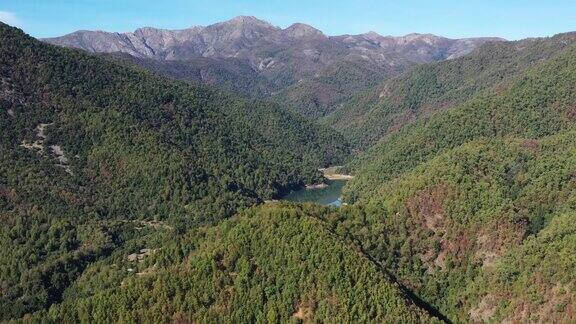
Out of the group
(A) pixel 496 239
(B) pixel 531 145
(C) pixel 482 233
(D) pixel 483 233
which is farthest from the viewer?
(B) pixel 531 145

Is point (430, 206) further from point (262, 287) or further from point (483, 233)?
point (262, 287)

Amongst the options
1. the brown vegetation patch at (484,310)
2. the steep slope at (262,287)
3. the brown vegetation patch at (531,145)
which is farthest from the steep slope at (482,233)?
the steep slope at (262,287)

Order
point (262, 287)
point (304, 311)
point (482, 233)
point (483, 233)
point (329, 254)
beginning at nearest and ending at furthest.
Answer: point (304, 311) → point (262, 287) → point (329, 254) → point (483, 233) → point (482, 233)

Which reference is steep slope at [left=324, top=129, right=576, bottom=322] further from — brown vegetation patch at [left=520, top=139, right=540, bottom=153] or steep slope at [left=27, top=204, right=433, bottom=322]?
steep slope at [left=27, top=204, right=433, bottom=322]

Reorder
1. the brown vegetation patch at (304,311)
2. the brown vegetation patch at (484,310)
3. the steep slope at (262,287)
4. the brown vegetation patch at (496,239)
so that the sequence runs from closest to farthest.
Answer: the steep slope at (262,287) < the brown vegetation patch at (304,311) < the brown vegetation patch at (484,310) < the brown vegetation patch at (496,239)

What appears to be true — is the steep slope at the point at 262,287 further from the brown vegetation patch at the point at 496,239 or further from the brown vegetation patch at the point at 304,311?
the brown vegetation patch at the point at 496,239

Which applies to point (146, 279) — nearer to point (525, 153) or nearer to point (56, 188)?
point (56, 188)

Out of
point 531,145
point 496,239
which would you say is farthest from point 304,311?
point 531,145

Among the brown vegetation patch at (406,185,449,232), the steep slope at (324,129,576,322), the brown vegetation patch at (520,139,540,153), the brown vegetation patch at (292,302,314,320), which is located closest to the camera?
the brown vegetation patch at (292,302,314,320)

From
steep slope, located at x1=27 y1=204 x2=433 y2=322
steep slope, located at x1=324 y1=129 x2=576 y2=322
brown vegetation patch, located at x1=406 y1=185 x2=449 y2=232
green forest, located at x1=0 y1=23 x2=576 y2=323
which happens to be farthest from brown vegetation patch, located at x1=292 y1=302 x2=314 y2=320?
brown vegetation patch, located at x1=406 y1=185 x2=449 y2=232
